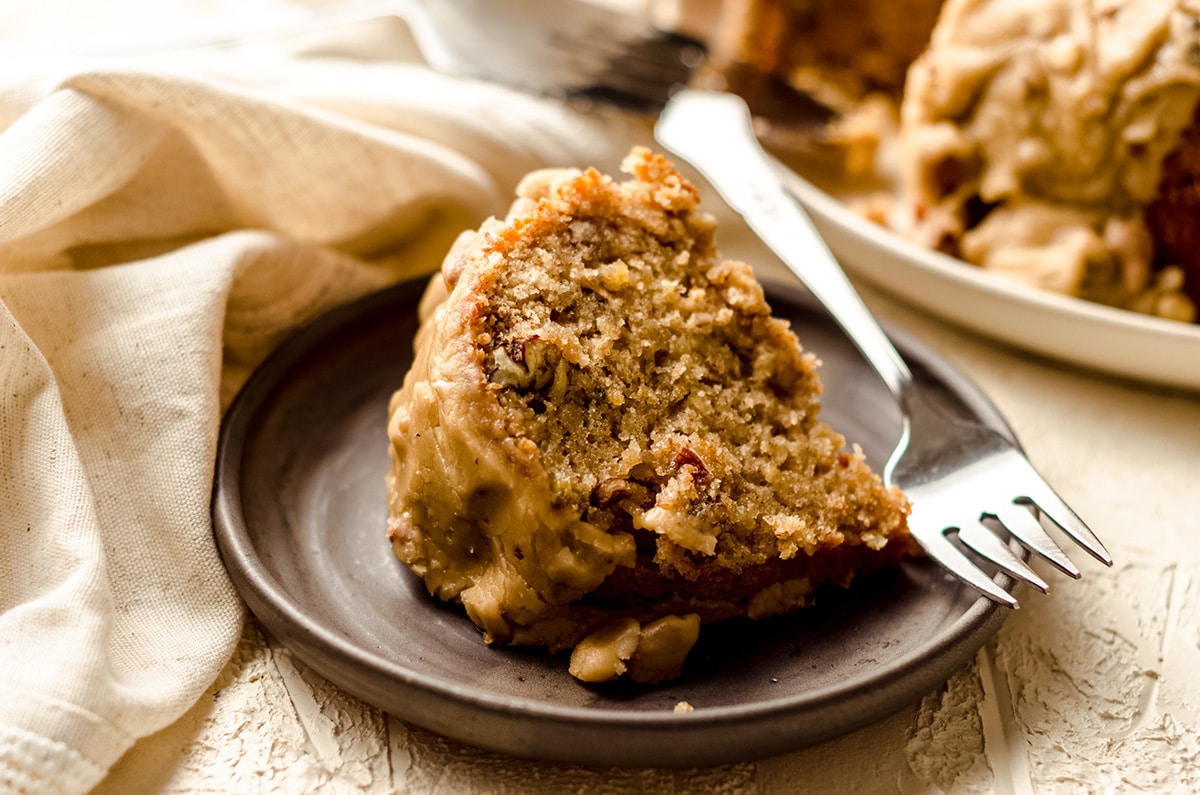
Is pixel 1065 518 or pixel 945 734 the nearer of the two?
pixel 945 734

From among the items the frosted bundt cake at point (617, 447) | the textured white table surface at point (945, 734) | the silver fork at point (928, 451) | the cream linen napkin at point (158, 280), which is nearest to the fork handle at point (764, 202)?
the silver fork at point (928, 451)

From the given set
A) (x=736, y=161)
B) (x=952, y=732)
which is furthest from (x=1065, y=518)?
(x=736, y=161)

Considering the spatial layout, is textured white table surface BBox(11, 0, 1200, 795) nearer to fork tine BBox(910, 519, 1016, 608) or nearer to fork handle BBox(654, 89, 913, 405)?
fork tine BBox(910, 519, 1016, 608)

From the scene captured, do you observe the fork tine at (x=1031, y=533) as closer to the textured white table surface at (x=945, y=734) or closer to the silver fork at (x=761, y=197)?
the silver fork at (x=761, y=197)

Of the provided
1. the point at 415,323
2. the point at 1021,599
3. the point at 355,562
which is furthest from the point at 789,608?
the point at 415,323

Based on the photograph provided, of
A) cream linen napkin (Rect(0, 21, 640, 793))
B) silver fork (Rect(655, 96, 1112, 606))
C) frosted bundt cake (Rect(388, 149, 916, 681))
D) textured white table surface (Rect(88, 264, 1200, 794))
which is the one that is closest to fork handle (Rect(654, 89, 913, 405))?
silver fork (Rect(655, 96, 1112, 606))

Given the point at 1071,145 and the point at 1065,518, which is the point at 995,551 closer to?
the point at 1065,518

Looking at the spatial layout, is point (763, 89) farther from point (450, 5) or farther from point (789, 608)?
point (789, 608)
